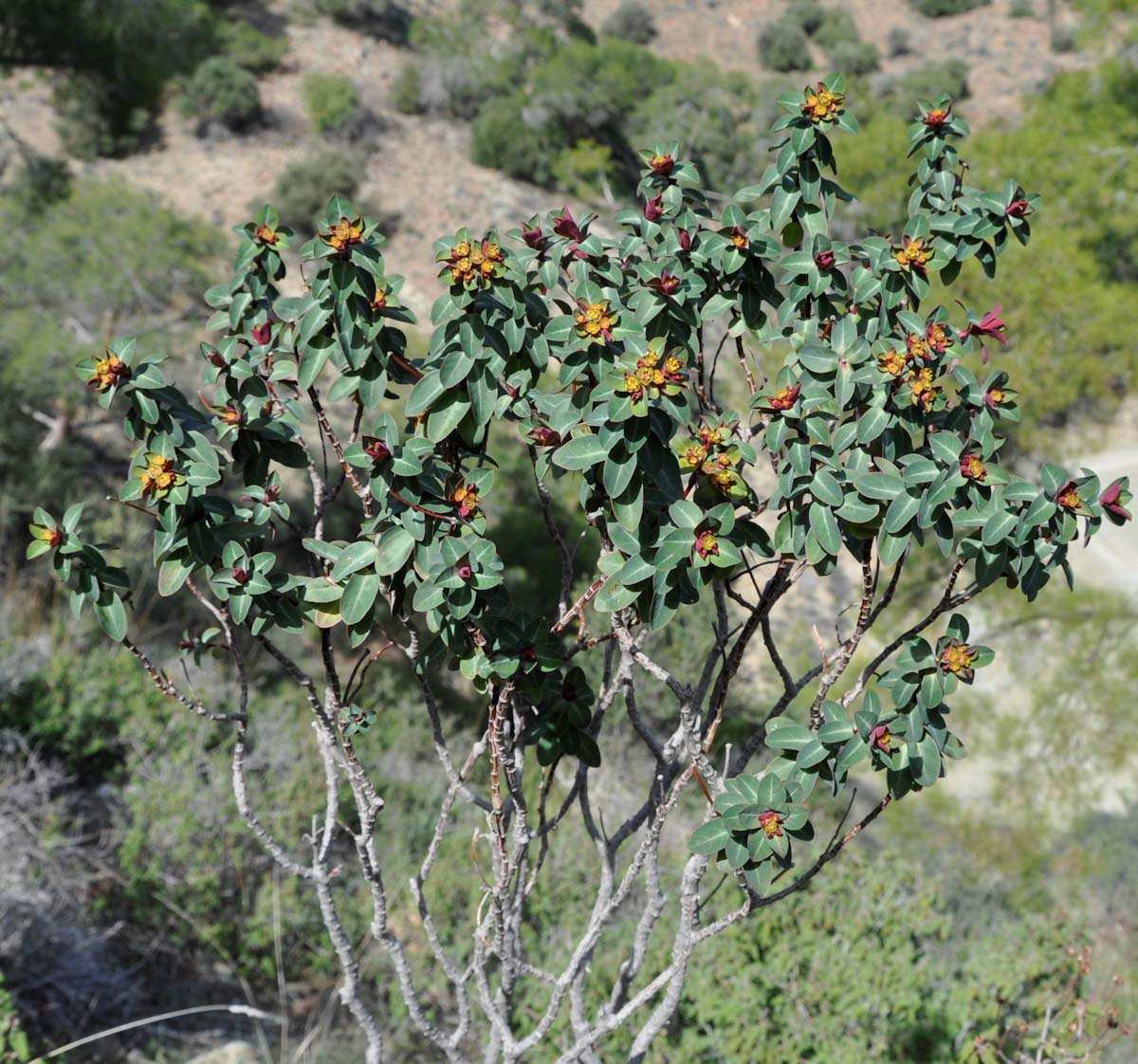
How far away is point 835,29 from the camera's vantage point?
2533 cm

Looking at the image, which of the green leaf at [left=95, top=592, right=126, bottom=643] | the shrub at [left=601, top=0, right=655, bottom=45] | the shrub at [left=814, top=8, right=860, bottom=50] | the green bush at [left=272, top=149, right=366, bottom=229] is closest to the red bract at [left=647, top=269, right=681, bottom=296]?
the green leaf at [left=95, top=592, right=126, bottom=643]

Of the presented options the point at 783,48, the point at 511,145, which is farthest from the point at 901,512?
the point at 783,48

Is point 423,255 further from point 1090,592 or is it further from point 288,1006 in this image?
point 288,1006

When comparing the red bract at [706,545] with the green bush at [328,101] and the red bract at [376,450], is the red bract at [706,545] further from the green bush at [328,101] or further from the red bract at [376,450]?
the green bush at [328,101]

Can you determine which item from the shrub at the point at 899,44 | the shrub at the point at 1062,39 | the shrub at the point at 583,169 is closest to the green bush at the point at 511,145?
the shrub at the point at 583,169

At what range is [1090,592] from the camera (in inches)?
366

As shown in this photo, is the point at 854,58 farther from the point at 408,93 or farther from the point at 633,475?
the point at 633,475

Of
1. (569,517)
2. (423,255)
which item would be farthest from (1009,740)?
(423,255)

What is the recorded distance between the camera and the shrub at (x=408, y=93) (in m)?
17.4

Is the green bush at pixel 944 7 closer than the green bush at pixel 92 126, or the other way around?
the green bush at pixel 92 126

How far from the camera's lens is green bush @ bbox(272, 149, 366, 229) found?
14203mm

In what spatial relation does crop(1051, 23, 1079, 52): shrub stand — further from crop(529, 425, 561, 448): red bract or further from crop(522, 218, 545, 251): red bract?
crop(529, 425, 561, 448): red bract

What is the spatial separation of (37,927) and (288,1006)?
1.07m

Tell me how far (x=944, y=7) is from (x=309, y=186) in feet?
68.3
